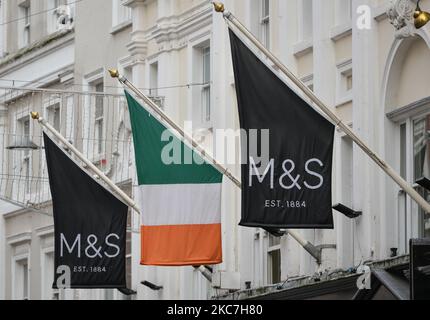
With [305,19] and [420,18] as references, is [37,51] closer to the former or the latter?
[305,19]

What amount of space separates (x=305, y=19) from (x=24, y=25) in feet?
62.5

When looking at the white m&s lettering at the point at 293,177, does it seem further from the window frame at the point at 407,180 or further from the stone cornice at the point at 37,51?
the stone cornice at the point at 37,51

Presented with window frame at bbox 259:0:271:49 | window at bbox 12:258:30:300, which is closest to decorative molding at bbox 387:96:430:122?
window frame at bbox 259:0:271:49

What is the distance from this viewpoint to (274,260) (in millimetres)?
36938

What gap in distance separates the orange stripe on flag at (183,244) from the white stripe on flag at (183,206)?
104mm

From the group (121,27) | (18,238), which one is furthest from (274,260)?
(18,238)

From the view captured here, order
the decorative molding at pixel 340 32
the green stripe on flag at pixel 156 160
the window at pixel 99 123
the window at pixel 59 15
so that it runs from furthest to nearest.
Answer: the window at pixel 59 15 < the window at pixel 99 123 < the decorative molding at pixel 340 32 < the green stripe on flag at pixel 156 160

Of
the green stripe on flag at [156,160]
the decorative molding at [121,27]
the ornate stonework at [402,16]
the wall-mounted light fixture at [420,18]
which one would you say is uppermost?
the decorative molding at [121,27]

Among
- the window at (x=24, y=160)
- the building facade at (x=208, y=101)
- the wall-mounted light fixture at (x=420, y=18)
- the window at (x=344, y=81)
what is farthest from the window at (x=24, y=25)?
the wall-mounted light fixture at (x=420, y=18)

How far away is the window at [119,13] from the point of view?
4528cm

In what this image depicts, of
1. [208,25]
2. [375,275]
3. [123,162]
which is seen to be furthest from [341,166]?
[123,162]

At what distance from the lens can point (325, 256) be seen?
111 ft

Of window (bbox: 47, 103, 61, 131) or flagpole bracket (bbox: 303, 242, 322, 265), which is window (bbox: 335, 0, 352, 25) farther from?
window (bbox: 47, 103, 61, 131)

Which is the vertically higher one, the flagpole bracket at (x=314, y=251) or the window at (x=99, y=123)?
the window at (x=99, y=123)
